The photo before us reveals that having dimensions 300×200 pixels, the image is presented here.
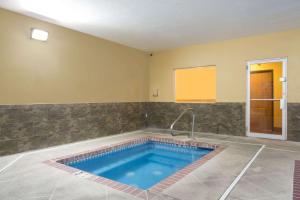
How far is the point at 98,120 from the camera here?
16.2ft

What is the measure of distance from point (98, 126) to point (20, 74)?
6.75ft

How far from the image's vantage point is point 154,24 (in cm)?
412

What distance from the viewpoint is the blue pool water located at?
3.18 metres

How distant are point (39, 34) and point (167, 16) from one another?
2.43 meters

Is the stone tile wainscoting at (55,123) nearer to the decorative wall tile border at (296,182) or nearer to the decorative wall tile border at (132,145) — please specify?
the decorative wall tile border at (132,145)

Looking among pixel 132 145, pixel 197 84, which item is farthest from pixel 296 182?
pixel 197 84

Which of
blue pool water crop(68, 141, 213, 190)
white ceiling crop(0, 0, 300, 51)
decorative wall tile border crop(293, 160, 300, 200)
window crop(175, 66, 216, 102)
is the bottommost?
blue pool water crop(68, 141, 213, 190)

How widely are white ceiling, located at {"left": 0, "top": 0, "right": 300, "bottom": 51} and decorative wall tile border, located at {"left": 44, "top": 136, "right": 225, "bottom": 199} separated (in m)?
2.52

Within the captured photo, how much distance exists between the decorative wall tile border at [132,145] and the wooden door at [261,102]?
1.53 m

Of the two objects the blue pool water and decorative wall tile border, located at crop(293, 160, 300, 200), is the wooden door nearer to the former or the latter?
the blue pool water

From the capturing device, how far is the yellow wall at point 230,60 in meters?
4.42

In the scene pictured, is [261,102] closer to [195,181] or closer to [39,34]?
[195,181]

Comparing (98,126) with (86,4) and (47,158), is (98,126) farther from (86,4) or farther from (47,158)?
(86,4)

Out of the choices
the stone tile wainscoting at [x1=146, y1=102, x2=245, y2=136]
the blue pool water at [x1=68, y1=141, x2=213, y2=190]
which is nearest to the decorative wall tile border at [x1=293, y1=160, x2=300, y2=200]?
the blue pool water at [x1=68, y1=141, x2=213, y2=190]
